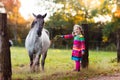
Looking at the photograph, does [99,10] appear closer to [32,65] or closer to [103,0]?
[103,0]

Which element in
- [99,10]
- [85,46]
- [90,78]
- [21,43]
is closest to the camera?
[90,78]

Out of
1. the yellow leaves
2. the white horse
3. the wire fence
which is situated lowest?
the wire fence

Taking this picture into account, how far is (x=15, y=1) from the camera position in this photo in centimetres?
5812

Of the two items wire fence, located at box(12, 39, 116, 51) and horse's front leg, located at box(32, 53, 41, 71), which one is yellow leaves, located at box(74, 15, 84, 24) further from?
horse's front leg, located at box(32, 53, 41, 71)

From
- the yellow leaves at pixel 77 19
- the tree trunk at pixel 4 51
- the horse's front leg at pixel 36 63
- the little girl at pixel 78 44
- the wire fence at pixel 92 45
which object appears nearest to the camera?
the tree trunk at pixel 4 51

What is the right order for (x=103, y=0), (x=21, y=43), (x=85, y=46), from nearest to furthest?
1. (x=85, y=46)
2. (x=21, y=43)
3. (x=103, y=0)

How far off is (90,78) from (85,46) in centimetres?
244

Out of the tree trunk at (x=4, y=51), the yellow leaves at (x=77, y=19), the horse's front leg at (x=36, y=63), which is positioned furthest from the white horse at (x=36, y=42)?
the yellow leaves at (x=77, y=19)

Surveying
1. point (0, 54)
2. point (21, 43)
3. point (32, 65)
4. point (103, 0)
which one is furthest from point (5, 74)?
point (103, 0)

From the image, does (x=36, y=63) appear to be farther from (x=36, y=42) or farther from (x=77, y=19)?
(x=77, y=19)

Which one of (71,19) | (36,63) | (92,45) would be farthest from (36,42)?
(71,19)

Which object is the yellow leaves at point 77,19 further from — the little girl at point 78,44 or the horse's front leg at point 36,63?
the little girl at point 78,44

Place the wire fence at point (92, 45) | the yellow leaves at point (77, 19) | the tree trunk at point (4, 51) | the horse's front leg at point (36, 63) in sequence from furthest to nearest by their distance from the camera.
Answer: the yellow leaves at point (77, 19)
the wire fence at point (92, 45)
the horse's front leg at point (36, 63)
the tree trunk at point (4, 51)

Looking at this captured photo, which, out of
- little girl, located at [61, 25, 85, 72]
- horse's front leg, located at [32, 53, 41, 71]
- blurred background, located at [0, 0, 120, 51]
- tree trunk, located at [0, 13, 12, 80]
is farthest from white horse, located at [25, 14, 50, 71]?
blurred background, located at [0, 0, 120, 51]
